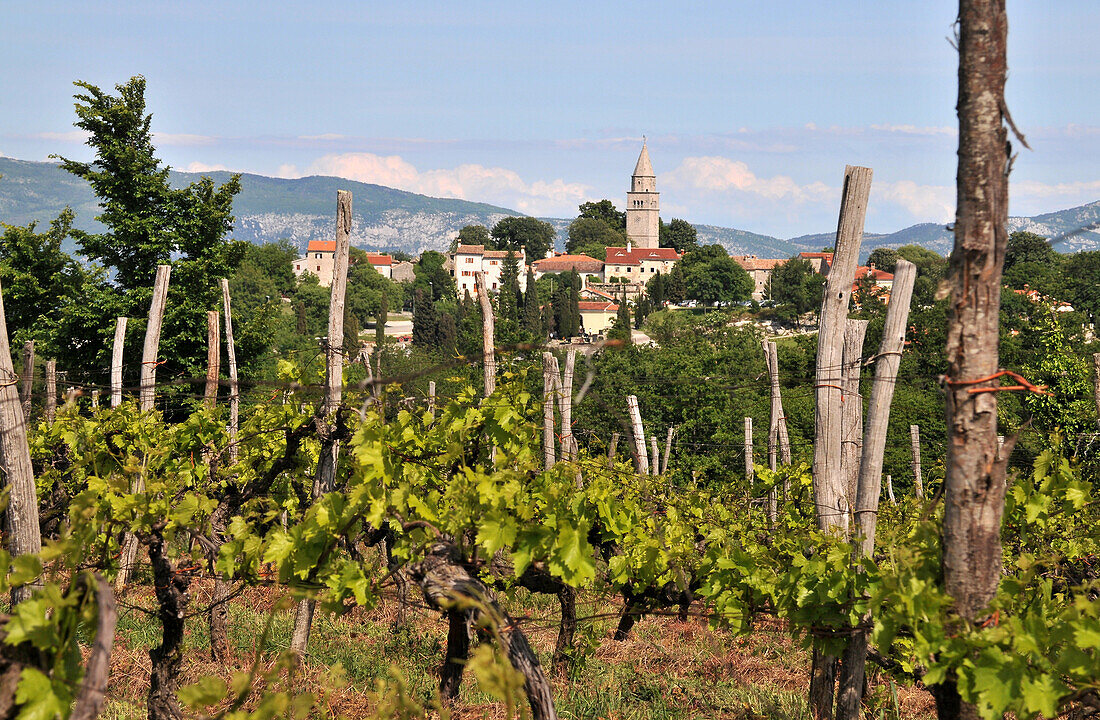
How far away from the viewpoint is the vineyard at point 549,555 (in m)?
2.95

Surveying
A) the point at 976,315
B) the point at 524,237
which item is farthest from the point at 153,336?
the point at 524,237

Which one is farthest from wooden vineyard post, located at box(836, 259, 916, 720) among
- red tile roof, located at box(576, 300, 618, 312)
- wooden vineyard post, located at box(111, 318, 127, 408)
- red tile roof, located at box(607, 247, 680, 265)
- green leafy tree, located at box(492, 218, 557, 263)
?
green leafy tree, located at box(492, 218, 557, 263)

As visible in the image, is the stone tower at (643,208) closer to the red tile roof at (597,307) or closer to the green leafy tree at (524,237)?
the green leafy tree at (524,237)

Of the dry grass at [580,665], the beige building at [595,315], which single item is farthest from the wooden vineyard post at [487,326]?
the beige building at [595,315]

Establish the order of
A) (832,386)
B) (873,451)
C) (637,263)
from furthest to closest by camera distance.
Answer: (637,263)
(832,386)
(873,451)

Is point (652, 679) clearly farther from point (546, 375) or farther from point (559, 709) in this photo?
point (546, 375)

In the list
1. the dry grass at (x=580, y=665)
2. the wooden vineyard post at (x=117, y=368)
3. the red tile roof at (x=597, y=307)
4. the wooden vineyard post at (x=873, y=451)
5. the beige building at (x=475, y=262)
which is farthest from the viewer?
the beige building at (x=475, y=262)

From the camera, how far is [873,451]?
515cm

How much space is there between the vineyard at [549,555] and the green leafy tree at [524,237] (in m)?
113

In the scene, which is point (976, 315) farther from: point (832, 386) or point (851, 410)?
point (851, 410)

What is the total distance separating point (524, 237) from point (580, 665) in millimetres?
118052

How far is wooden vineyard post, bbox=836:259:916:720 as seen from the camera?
4887mm

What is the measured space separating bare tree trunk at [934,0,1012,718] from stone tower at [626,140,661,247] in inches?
5164

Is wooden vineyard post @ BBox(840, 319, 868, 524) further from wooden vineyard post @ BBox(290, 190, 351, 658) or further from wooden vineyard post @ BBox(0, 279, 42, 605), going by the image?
wooden vineyard post @ BBox(0, 279, 42, 605)
